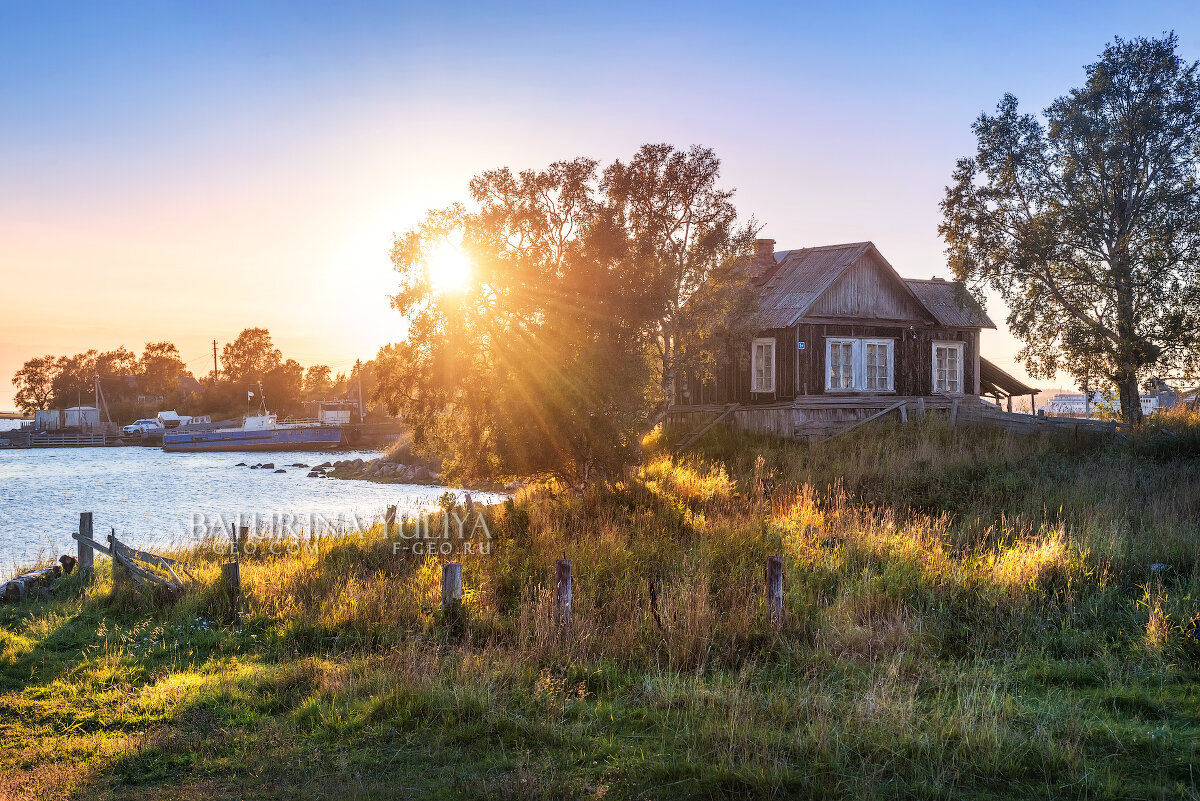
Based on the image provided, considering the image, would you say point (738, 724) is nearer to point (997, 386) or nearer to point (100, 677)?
point (100, 677)

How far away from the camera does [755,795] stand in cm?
526

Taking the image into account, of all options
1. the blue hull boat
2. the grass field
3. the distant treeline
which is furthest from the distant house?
the distant treeline

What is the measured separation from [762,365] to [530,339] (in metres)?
11.8

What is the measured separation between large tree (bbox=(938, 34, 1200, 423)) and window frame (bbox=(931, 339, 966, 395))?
13.2 ft

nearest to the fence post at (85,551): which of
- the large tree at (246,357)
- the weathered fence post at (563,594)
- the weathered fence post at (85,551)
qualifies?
the weathered fence post at (85,551)

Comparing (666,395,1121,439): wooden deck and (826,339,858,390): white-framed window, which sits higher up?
(826,339,858,390): white-framed window

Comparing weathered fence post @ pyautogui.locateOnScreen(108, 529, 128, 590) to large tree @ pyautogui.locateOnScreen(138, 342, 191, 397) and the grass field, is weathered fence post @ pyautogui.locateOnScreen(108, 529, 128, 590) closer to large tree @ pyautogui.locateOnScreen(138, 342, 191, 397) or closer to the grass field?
the grass field

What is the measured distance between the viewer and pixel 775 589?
9000 millimetres

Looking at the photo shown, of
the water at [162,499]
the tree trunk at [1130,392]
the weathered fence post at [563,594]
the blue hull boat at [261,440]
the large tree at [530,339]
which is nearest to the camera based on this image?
the weathered fence post at [563,594]

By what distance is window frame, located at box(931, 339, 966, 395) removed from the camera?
29328 mm

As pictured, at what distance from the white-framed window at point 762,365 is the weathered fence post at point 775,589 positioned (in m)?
18.0

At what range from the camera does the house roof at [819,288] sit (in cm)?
2602

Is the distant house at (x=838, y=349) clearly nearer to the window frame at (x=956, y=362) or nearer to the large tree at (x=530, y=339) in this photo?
the window frame at (x=956, y=362)

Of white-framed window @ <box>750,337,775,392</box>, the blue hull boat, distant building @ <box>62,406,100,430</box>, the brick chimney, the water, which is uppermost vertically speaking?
the brick chimney
